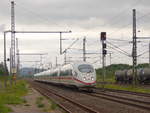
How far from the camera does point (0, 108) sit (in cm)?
1659

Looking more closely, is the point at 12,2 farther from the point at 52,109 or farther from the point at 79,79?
the point at 52,109

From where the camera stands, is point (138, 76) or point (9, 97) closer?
point (9, 97)

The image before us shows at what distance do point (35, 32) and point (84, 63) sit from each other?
6134mm

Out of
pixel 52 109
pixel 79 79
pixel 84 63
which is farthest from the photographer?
pixel 84 63

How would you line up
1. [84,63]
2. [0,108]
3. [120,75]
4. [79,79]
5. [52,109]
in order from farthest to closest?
1. [120,75]
2. [84,63]
3. [79,79]
4. [52,109]
5. [0,108]

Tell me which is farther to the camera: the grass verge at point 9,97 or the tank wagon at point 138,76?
the tank wagon at point 138,76

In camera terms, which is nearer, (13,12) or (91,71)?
(91,71)

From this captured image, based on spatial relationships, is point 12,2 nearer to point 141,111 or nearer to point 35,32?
point 35,32

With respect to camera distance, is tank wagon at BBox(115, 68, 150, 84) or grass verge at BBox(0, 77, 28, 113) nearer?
grass verge at BBox(0, 77, 28, 113)

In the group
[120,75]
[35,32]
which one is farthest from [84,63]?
[120,75]

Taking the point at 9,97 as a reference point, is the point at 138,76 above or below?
above

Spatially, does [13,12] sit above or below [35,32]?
above

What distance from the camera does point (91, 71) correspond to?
115ft

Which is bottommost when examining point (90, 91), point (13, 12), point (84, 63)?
point (90, 91)
